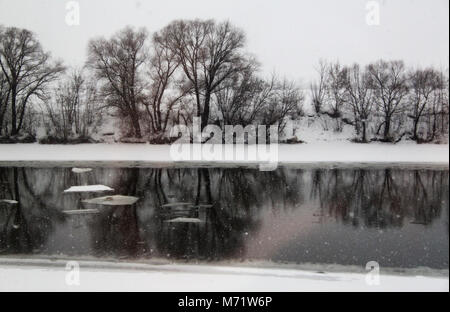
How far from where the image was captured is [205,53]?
27453 mm

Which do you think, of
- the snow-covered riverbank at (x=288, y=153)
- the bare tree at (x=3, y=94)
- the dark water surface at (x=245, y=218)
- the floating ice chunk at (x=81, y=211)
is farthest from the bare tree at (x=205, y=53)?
the floating ice chunk at (x=81, y=211)

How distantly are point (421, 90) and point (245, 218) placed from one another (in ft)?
64.5

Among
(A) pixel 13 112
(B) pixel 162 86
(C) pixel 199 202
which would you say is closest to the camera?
(C) pixel 199 202

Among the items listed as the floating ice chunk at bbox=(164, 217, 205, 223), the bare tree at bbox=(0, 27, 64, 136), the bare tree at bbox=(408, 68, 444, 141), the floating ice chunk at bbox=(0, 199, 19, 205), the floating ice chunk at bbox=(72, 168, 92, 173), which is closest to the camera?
the floating ice chunk at bbox=(164, 217, 205, 223)

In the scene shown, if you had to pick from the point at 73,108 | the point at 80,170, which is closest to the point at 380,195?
the point at 80,170

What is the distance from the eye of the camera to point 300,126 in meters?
27.5

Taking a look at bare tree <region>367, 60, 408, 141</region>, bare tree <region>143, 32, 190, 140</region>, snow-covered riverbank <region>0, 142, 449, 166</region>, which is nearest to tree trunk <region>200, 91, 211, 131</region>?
bare tree <region>143, 32, 190, 140</region>

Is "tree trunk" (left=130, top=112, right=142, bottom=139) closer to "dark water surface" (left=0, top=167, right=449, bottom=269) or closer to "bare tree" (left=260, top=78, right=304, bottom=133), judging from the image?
"bare tree" (left=260, top=78, right=304, bottom=133)

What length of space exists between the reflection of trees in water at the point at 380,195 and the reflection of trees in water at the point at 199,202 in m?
0.02

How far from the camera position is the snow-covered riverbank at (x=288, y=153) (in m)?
19.5

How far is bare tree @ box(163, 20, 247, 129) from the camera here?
27531 millimetres

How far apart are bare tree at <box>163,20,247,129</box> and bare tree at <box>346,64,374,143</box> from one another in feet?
23.0

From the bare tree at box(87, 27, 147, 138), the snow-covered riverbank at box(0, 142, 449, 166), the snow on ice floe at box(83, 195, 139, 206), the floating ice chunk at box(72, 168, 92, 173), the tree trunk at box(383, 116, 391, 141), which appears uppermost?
the bare tree at box(87, 27, 147, 138)

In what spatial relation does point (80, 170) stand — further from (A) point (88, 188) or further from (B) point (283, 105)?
(B) point (283, 105)
